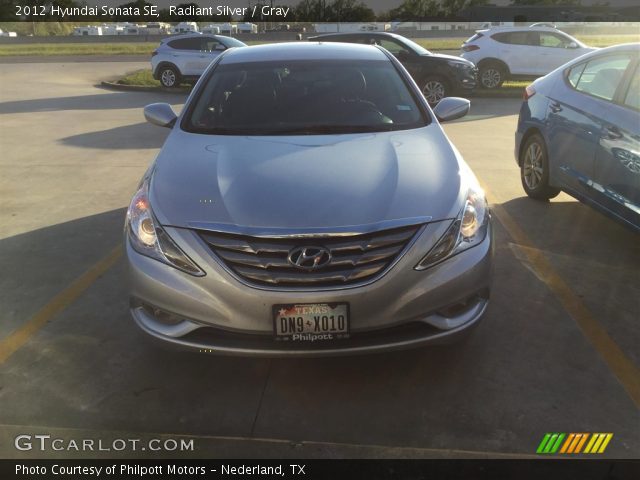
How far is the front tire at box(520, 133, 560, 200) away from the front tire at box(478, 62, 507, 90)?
33.9 ft

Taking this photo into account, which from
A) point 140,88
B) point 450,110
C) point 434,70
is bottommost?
point 140,88

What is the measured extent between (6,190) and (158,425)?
5032mm

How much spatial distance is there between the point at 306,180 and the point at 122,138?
7.42m

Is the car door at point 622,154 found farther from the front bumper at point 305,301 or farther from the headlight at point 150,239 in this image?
the headlight at point 150,239

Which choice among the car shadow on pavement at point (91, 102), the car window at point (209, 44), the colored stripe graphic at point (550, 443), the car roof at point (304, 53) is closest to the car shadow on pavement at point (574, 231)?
the car roof at point (304, 53)

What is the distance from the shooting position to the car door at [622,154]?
4.48 meters

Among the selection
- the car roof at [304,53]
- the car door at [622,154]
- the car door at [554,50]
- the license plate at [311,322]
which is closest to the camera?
the license plate at [311,322]

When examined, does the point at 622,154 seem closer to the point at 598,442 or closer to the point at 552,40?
the point at 598,442

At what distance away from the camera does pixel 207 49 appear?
17.4m

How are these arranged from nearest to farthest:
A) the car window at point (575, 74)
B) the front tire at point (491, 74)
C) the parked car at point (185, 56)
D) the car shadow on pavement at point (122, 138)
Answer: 1. the car window at point (575, 74)
2. the car shadow on pavement at point (122, 138)
3. the front tire at point (491, 74)
4. the parked car at point (185, 56)

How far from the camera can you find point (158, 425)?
2.96m

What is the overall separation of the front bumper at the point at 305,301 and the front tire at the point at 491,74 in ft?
46.2

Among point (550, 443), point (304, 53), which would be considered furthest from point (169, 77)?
point (550, 443)
